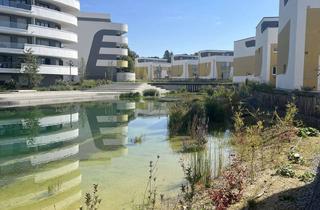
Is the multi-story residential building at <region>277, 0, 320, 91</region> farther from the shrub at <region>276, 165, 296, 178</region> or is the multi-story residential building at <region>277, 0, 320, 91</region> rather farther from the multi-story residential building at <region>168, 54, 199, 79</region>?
the multi-story residential building at <region>168, 54, 199, 79</region>

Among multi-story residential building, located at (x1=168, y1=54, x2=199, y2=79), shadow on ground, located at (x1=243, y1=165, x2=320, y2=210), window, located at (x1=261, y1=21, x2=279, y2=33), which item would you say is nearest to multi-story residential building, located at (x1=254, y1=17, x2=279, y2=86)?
window, located at (x1=261, y1=21, x2=279, y2=33)

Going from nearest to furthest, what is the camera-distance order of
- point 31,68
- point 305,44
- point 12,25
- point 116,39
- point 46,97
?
point 305,44, point 46,97, point 31,68, point 12,25, point 116,39

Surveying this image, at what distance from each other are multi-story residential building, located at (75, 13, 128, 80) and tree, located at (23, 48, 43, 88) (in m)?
20.0

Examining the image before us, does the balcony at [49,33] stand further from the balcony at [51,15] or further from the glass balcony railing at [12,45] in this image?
the glass balcony railing at [12,45]

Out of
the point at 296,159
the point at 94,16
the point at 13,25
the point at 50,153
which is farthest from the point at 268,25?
the point at 296,159

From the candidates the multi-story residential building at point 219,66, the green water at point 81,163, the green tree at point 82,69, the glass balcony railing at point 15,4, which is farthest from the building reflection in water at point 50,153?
the multi-story residential building at point 219,66

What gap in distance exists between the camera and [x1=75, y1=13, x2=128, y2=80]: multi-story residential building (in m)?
60.1

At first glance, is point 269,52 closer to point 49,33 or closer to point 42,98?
point 42,98

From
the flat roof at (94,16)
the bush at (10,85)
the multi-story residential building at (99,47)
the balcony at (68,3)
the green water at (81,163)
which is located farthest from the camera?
the flat roof at (94,16)

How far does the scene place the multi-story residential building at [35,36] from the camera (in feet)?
128

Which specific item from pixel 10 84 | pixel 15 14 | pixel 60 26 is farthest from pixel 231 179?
pixel 60 26

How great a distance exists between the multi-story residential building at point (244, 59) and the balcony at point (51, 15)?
92.5 feet

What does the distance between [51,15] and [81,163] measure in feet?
124

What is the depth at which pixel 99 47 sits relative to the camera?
60500mm
